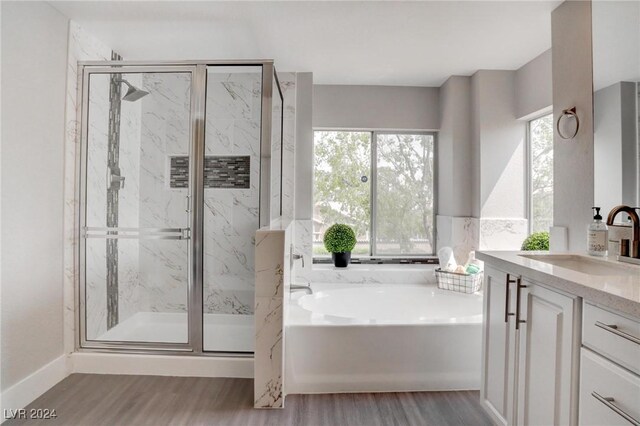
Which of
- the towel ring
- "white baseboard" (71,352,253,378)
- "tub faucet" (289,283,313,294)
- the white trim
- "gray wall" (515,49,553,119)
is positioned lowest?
"white baseboard" (71,352,253,378)

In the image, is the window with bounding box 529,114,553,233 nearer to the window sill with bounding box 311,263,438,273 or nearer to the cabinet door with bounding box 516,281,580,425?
the window sill with bounding box 311,263,438,273

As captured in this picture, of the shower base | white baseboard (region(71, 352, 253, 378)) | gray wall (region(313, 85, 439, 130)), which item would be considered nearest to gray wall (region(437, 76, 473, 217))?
gray wall (region(313, 85, 439, 130))

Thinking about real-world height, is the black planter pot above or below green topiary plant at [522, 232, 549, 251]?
below

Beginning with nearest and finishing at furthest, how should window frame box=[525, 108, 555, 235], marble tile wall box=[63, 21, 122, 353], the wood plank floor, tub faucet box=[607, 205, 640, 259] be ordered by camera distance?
tub faucet box=[607, 205, 640, 259] < the wood plank floor < marble tile wall box=[63, 21, 122, 353] < window frame box=[525, 108, 555, 235]

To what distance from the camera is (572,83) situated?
219cm

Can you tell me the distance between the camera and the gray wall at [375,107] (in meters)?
3.73

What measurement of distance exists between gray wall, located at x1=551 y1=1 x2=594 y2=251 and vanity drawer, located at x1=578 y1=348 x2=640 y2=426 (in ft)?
3.92

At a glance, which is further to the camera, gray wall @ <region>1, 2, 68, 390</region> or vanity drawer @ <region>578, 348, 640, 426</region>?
gray wall @ <region>1, 2, 68, 390</region>

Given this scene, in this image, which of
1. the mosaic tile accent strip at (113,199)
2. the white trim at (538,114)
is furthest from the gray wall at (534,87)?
the mosaic tile accent strip at (113,199)

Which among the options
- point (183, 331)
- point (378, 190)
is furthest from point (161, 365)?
point (378, 190)

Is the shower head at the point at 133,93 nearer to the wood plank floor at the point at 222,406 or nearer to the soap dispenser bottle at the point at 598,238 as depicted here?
the wood plank floor at the point at 222,406

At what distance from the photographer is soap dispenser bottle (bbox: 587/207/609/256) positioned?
1732mm

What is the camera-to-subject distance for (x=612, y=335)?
3.54 ft

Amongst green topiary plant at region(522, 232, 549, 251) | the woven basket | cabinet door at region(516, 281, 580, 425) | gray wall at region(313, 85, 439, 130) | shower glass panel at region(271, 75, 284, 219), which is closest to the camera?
cabinet door at region(516, 281, 580, 425)
